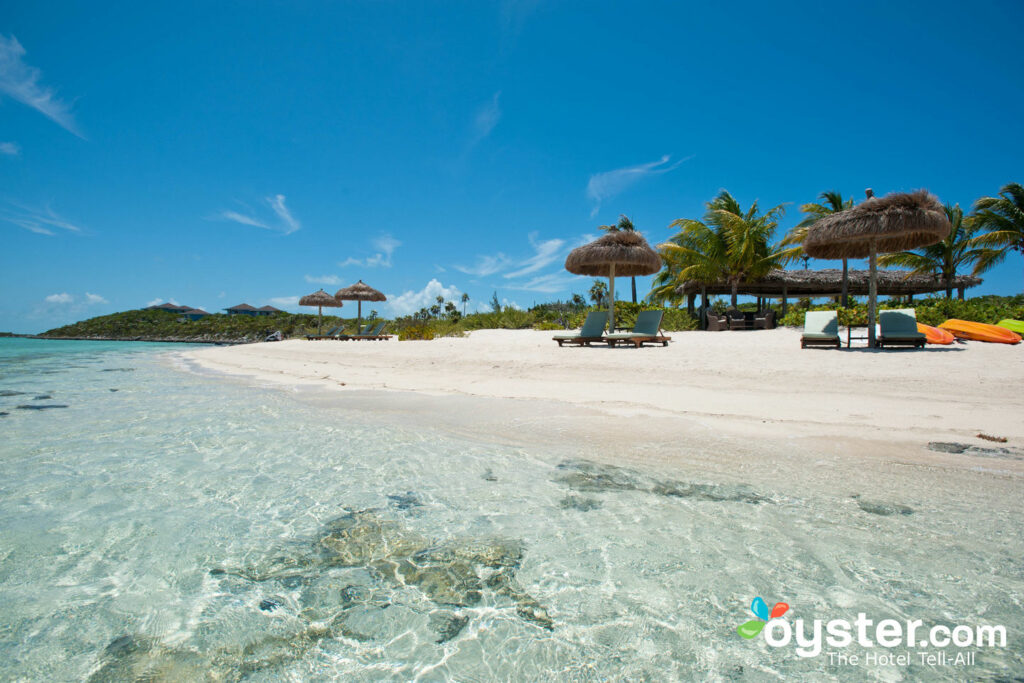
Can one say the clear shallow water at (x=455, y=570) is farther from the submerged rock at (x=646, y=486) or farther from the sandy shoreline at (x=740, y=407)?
the sandy shoreline at (x=740, y=407)

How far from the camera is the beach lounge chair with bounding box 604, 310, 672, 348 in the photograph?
38.0ft

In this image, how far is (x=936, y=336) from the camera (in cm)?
1005

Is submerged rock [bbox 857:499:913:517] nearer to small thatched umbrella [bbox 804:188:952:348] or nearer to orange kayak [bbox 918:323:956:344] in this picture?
small thatched umbrella [bbox 804:188:952:348]

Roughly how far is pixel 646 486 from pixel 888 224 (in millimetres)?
9879

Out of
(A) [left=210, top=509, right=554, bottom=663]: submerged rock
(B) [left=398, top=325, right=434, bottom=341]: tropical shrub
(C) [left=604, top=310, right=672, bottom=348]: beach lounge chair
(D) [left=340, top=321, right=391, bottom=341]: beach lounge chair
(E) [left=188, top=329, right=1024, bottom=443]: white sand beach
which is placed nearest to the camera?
(A) [left=210, top=509, right=554, bottom=663]: submerged rock

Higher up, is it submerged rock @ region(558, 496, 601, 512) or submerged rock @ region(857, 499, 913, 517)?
submerged rock @ region(558, 496, 601, 512)

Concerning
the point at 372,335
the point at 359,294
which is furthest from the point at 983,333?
the point at 359,294

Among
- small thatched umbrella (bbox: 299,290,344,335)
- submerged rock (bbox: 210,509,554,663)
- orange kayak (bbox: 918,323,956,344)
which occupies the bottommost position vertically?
submerged rock (bbox: 210,509,554,663)

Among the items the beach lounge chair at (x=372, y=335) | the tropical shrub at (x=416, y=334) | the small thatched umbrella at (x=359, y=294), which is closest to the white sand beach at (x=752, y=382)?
the tropical shrub at (x=416, y=334)

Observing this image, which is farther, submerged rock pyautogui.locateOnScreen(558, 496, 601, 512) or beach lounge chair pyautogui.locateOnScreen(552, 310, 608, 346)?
beach lounge chair pyautogui.locateOnScreen(552, 310, 608, 346)

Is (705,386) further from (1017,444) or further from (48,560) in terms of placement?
(48,560)

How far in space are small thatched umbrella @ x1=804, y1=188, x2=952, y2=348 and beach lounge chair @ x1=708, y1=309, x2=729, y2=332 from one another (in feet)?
22.7

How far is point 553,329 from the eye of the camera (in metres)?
18.8

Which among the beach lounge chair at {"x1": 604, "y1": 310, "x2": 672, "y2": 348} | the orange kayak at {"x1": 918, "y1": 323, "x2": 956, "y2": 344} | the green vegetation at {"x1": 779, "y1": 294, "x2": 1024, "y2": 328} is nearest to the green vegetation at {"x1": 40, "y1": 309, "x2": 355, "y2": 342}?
the beach lounge chair at {"x1": 604, "y1": 310, "x2": 672, "y2": 348}
